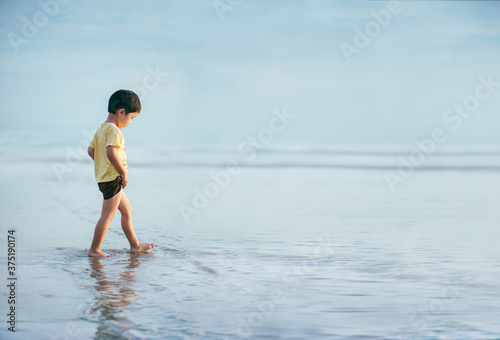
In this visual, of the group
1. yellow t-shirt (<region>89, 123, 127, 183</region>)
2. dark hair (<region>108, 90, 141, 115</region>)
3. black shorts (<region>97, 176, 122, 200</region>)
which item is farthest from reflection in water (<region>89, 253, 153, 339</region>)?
dark hair (<region>108, 90, 141, 115</region>)

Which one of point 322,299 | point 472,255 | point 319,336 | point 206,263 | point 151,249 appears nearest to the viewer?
point 319,336

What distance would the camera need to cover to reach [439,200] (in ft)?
26.3

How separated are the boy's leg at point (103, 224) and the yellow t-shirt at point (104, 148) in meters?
0.17

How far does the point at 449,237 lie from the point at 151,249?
8.32ft

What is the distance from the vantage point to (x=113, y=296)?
128 inches

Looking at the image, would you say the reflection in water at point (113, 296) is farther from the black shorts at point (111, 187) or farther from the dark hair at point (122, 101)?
the dark hair at point (122, 101)

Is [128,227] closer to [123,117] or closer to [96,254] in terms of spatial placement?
[96,254]

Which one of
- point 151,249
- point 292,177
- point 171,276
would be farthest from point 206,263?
point 292,177

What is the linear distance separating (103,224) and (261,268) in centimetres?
124

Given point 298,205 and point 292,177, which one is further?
point 292,177

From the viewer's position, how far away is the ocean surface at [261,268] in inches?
111

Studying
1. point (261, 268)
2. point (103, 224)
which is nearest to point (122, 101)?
point (103, 224)

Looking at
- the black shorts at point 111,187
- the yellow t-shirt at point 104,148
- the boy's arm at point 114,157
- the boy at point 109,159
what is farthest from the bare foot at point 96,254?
the boy's arm at point 114,157

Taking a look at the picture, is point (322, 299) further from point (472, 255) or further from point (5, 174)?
point (5, 174)
